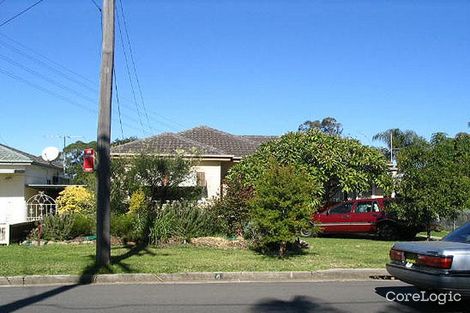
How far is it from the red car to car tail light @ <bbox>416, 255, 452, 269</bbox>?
12.1 m

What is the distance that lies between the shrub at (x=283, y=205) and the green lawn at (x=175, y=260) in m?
0.72

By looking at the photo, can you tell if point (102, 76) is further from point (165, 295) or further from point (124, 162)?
point (124, 162)

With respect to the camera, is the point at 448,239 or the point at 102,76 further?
the point at 102,76

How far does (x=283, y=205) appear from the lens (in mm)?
13352

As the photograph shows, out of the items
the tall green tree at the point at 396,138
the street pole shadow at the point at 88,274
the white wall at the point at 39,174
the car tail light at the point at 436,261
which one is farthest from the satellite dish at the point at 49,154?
the tall green tree at the point at 396,138

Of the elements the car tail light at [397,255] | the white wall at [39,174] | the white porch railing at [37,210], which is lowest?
the car tail light at [397,255]

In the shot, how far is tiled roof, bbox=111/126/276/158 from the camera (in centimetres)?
2544

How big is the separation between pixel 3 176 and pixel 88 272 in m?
12.5

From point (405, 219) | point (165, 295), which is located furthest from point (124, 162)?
point (165, 295)

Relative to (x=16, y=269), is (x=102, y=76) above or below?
above

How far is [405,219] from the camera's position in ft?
63.1

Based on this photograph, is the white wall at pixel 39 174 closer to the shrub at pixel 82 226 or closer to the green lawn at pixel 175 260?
the shrub at pixel 82 226

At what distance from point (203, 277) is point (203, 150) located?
46.2 feet

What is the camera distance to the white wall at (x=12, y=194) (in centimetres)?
2231
